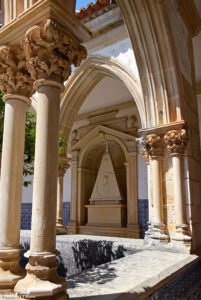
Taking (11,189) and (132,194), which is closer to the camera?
(11,189)

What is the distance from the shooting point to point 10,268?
1.70 meters

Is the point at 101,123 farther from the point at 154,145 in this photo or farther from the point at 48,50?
the point at 48,50

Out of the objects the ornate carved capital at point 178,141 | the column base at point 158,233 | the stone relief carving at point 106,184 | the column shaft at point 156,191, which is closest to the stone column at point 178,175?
the ornate carved capital at point 178,141

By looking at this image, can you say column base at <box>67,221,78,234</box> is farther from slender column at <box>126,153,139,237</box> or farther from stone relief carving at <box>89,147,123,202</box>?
slender column at <box>126,153,139,237</box>

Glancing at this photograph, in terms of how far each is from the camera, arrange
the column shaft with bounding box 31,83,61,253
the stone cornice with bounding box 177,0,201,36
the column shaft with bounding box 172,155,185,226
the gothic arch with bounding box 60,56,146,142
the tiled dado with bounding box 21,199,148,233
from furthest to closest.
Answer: the tiled dado with bounding box 21,199,148,233 < the gothic arch with bounding box 60,56,146,142 < the stone cornice with bounding box 177,0,201,36 < the column shaft with bounding box 172,155,185,226 < the column shaft with bounding box 31,83,61,253

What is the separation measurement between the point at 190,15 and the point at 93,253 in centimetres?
386

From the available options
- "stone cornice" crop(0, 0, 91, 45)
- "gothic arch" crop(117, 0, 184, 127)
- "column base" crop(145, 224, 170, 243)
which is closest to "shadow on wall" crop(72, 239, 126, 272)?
"column base" crop(145, 224, 170, 243)

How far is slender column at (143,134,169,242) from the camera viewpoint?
353 cm

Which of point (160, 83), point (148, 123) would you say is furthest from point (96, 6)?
point (148, 123)

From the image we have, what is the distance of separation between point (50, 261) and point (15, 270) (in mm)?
391

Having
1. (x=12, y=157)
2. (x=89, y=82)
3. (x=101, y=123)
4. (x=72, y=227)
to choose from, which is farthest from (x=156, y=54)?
(x=72, y=227)

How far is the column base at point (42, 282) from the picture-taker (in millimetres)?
1356

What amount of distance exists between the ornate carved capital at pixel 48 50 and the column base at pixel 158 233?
2485 millimetres

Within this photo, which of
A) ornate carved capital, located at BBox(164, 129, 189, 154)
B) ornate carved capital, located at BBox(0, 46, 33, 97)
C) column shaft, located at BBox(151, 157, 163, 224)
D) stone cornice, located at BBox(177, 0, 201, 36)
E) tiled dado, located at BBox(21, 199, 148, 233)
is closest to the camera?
ornate carved capital, located at BBox(0, 46, 33, 97)
